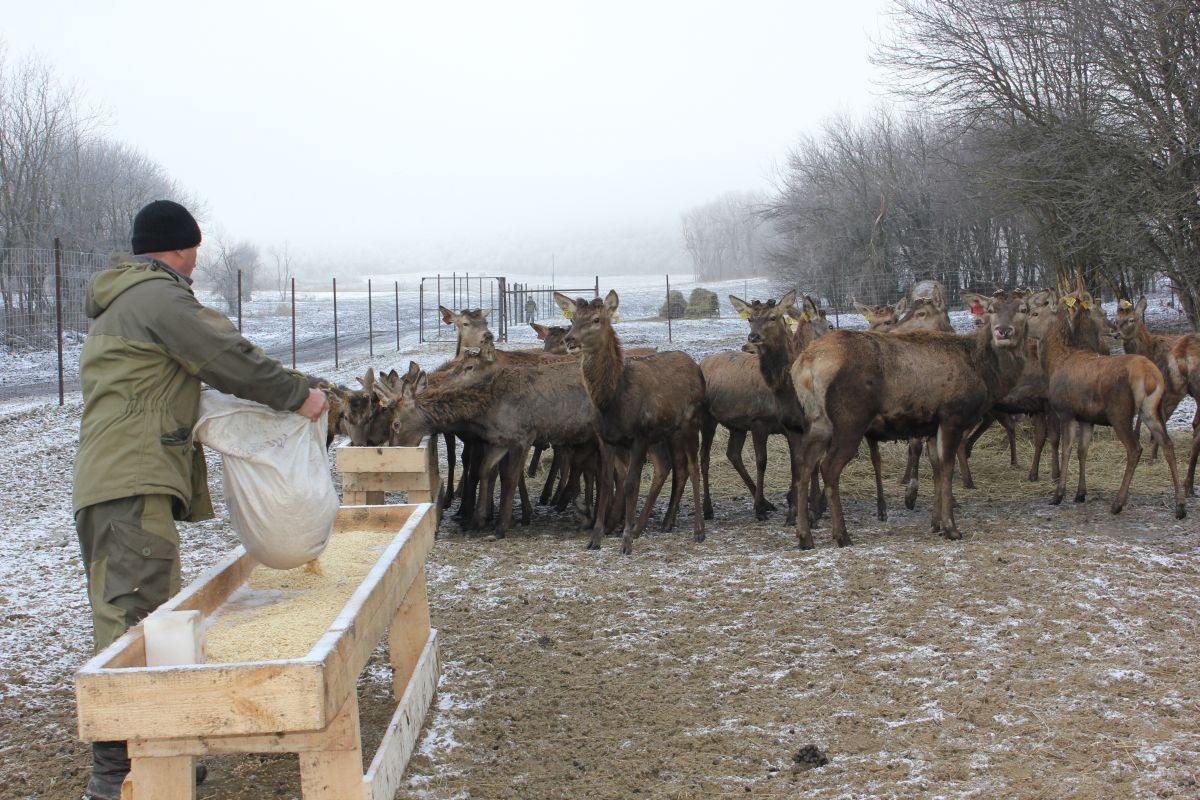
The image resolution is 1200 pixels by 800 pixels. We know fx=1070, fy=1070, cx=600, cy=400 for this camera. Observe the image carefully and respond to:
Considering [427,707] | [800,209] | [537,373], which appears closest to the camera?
[427,707]

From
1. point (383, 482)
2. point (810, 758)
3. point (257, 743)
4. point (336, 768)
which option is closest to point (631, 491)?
point (383, 482)

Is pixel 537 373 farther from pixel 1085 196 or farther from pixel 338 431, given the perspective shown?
pixel 1085 196

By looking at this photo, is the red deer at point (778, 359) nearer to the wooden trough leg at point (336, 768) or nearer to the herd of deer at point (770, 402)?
the herd of deer at point (770, 402)

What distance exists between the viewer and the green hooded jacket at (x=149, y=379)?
4.25 m

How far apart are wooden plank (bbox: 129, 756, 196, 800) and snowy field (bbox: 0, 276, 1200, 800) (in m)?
1.18

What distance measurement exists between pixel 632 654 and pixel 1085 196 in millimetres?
18391

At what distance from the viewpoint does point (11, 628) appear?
22.7ft

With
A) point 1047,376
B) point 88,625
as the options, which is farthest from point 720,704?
point 1047,376

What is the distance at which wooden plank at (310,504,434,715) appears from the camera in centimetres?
356

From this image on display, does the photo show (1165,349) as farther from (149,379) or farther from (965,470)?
(149,379)

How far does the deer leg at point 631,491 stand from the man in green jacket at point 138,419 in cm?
545

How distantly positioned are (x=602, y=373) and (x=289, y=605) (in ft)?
18.3

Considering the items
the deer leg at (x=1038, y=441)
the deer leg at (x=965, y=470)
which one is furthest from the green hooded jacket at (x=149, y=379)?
the deer leg at (x=1038, y=441)

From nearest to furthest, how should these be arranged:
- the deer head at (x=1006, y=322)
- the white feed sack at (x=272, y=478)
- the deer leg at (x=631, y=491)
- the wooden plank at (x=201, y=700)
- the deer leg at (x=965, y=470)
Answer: the wooden plank at (x=201, y=700) → the white feed sack at (x=272, y=478) → the deer leg at (x=631, y=491) → the deer head at (x=1006, y=322) → the deer leg at (x=965, y=470)
